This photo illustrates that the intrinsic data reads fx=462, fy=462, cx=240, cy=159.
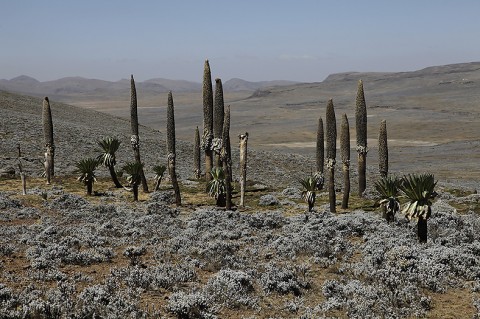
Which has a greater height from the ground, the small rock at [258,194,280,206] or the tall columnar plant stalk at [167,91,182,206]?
the tall columnar plant stalk at [167,91,182,206]

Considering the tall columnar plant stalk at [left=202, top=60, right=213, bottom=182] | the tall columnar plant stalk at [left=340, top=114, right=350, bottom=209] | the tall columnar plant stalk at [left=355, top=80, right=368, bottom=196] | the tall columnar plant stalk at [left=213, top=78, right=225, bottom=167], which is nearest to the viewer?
the tall columnar plant stalk at [left=340, top=114, right=350, bottom=209]

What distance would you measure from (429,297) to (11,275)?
11.6 meters

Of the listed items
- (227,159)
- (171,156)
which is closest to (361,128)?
(227,159)

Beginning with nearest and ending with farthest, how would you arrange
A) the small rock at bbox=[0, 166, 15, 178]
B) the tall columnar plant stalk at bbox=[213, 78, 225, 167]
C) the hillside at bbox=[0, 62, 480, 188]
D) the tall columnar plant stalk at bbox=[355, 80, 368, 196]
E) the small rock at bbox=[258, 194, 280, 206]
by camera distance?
the small rock at bbox=[258, 194, 280, 206]
the tall columnar plant stalk at bbox=[213, 78, 225, 167]
the tall columnar plant stalk at bbox=[355, 80, 368, 196]
the small rock at bbox=[0, 166, 15, 178]
the hillside at bbox=[0, 62, 480, 188]

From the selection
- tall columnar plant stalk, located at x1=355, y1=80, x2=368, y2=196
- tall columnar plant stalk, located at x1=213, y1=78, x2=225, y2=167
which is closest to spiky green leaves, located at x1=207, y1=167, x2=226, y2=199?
tall columnar plant stalk, located at x1=213, y1=78, x2=225, y2=167

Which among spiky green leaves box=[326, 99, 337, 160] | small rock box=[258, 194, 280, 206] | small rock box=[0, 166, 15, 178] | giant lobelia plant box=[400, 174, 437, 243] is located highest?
spiky green leaves box=[326, 99, 337, 160]

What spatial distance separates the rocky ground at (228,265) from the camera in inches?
458

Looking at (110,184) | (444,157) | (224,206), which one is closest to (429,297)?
(224,206)

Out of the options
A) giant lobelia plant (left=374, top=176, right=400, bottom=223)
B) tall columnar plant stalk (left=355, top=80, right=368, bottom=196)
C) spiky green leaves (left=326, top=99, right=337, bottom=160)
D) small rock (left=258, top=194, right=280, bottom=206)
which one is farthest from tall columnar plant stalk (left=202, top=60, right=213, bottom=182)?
giant lobelia plant (left=374, top=176, right=400, bottom=223)

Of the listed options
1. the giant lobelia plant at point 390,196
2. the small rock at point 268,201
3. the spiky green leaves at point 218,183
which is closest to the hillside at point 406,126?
the small rock at point 268,201

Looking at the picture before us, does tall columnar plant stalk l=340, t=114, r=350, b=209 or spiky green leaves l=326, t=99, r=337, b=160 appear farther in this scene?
spiky green leaves l=326, t=99, r=337, b=160

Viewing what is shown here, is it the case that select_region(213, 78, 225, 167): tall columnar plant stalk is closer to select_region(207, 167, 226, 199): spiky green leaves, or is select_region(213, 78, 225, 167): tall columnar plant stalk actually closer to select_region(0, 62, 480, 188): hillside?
select_region(207, 167, 226, 199): spiky green leaves

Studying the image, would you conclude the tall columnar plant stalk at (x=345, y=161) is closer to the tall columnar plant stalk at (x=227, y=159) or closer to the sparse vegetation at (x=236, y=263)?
the sparse vegetation at (x=236, y=263)

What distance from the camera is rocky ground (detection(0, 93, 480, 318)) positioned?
11641mm
